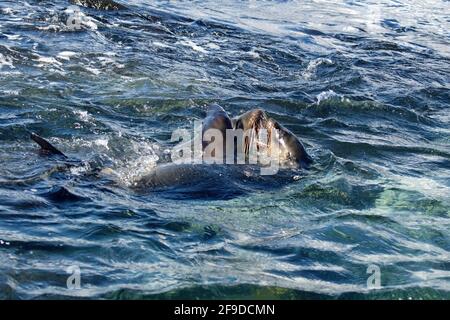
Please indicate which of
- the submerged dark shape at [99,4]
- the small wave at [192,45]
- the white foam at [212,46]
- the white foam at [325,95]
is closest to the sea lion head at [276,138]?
the white foam at [325,95]

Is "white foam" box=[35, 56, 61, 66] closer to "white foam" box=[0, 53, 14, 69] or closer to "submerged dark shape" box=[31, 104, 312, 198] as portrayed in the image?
"white foam" box=[0, 53, 14, 69]

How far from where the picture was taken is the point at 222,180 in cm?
595

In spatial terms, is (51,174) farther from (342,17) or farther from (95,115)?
(342,17)

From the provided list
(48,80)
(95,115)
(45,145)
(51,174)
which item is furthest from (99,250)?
(48,80)

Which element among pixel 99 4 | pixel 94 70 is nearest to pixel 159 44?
pixel 94 70

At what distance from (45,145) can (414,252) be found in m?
3.41

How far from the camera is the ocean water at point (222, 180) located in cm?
460

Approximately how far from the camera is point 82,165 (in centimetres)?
634

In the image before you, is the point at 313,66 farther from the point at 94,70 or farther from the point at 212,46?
the point at 94,70

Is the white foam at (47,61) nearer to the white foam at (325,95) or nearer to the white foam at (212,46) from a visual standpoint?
the white foam at (212,46)

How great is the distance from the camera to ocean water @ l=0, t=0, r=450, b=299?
15.1ft

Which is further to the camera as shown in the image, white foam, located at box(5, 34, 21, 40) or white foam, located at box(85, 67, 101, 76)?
white foam, located at box(5, 34, 21, 40)

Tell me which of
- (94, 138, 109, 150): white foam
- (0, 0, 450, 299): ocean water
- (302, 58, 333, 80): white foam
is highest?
(302, 58, 333, 80): white foam

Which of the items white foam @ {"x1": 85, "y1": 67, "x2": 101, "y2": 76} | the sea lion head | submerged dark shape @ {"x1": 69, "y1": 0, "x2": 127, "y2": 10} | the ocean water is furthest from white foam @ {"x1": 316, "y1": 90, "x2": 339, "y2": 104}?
submerged dark shape @ {"x1": 69, "y1": 0, "x2": 127, "y2": 10}
